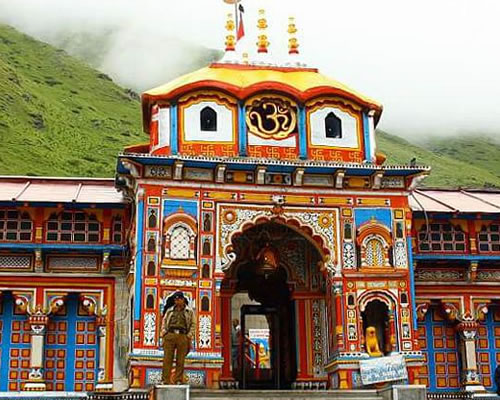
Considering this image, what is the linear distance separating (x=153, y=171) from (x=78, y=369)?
18.8 feet

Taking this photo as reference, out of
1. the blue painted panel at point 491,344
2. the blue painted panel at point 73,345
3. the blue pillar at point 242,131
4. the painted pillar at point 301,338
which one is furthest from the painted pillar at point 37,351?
the blue painted panel at point 491,344

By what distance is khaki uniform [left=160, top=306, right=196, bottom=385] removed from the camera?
18500mm

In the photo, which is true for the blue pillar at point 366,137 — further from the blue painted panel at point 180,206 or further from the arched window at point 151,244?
the arched window at point 151,244

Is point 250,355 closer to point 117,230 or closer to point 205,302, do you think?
point 117,230

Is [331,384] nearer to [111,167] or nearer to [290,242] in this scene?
[290,242]

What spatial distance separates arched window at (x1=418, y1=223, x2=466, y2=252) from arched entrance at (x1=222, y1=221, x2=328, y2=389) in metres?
3.32

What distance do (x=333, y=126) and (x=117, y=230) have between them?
6305 mm

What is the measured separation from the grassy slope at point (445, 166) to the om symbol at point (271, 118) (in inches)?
2603

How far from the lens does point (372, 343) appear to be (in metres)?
21.2

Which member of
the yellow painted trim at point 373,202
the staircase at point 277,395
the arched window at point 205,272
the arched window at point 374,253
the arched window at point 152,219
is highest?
the yellow painted trim at point 373,202

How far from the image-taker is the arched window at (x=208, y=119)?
22.0 metres

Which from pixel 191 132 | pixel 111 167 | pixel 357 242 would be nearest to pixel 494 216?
pixel 357 242

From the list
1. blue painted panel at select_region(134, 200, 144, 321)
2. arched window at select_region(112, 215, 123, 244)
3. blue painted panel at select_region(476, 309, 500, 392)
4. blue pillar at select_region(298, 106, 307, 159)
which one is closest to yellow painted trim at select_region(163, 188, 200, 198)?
blue painted panel at select_region(134, 200, 144, 321)

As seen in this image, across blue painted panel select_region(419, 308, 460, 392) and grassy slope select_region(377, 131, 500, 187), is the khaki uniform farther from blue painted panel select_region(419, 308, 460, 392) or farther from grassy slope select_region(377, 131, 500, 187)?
grassy slope select_region(377, 131, 500, 187)
